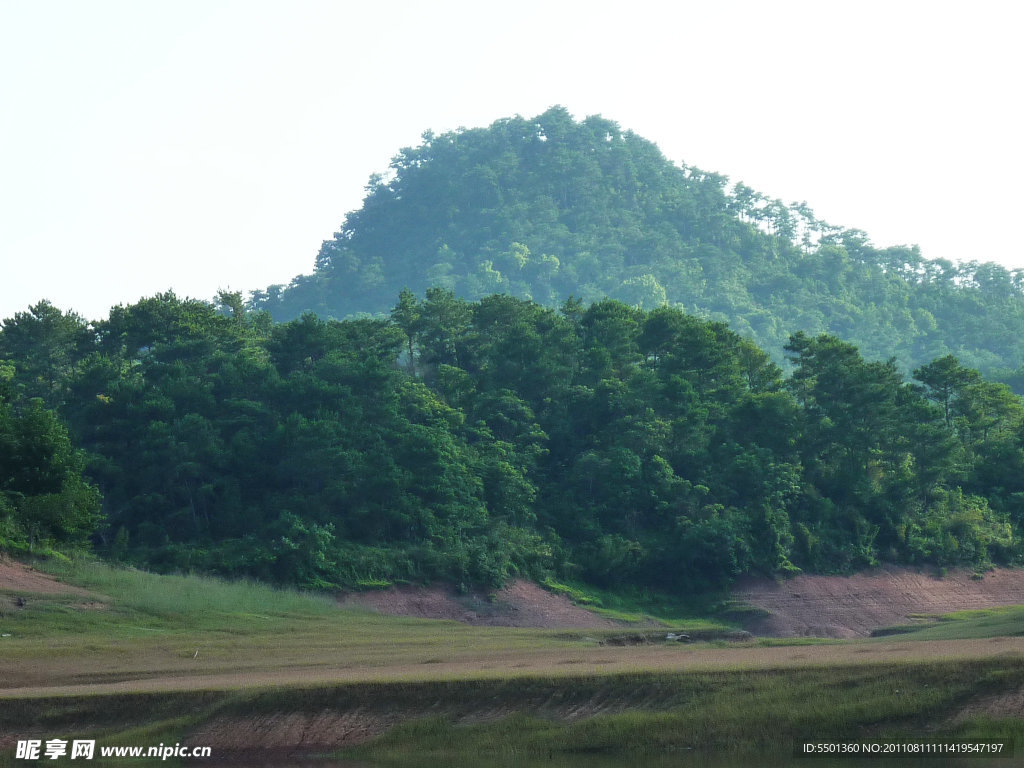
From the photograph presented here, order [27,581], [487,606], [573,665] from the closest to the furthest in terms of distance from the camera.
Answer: [573,665], [27,581], [487,606]

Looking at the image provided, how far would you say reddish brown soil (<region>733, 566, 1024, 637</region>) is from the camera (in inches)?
2259

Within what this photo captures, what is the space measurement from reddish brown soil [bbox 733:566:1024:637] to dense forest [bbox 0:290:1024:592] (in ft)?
4.04

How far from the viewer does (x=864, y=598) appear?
200 feet

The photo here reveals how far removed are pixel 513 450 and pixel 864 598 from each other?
799 inches

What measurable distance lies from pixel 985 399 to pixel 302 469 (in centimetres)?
4130

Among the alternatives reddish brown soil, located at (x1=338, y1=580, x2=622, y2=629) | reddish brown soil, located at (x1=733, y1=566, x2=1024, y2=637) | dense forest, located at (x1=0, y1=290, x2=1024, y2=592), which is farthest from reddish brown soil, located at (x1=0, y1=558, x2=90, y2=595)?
reddish brown soil, located at (x1=733, y1=566, x2=1024, y2=637)

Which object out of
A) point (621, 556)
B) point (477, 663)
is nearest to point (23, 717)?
point (477, 663)

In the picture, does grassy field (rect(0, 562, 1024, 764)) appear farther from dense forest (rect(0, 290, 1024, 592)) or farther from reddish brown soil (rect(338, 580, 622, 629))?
dense forest (rect(0, 290, 1024, 592))

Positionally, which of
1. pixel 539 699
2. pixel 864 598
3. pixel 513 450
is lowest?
pixel 864 598

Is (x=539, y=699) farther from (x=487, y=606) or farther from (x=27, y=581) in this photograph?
(x=487, y=606)

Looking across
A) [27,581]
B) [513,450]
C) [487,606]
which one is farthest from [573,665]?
[513,450]

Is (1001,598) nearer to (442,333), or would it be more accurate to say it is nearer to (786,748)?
(442,333)

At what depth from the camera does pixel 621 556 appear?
61.6 m

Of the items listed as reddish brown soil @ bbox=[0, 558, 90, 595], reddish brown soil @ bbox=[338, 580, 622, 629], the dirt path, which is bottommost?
reddish brown soil @ bbox=[338, 580, 622, 629]
